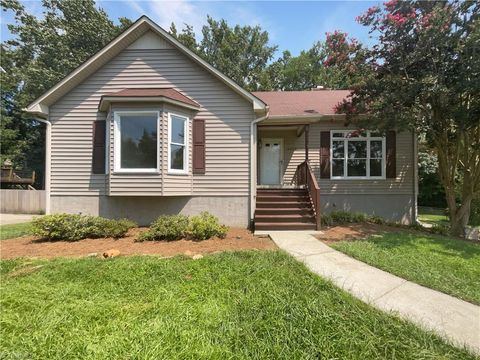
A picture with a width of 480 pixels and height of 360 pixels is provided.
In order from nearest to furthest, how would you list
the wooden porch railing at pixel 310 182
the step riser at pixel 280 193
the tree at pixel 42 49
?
1. the wooden porch railing at pixel 310 182
2. the step riser at pixel 280 193
3. the tree at pixel 42 49

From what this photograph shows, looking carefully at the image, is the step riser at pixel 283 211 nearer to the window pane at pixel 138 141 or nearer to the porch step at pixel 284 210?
the porch step at pixel 284 210

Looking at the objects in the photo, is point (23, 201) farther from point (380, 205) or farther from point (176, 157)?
point (380, 205)

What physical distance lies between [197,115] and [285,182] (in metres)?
4.70

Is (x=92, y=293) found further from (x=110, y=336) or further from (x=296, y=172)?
(x=296, y=172)

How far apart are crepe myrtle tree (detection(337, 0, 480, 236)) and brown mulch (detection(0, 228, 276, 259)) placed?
5.39m

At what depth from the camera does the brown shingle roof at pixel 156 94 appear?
814 centimetres

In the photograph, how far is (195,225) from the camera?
6.90m

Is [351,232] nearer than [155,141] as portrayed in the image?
Yes

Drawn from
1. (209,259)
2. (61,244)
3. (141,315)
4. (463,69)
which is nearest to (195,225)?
(209,259)

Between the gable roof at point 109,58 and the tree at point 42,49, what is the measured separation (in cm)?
1841

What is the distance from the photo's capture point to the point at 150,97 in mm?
7973

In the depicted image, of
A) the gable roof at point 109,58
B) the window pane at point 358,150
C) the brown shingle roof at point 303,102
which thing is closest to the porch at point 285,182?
the brown shingle roof at point 303,102

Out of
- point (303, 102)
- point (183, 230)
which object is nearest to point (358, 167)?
point (303, 102)

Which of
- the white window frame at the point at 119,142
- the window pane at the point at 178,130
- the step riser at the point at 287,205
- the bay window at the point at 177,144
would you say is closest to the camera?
the white window frame at the point at 119,142
